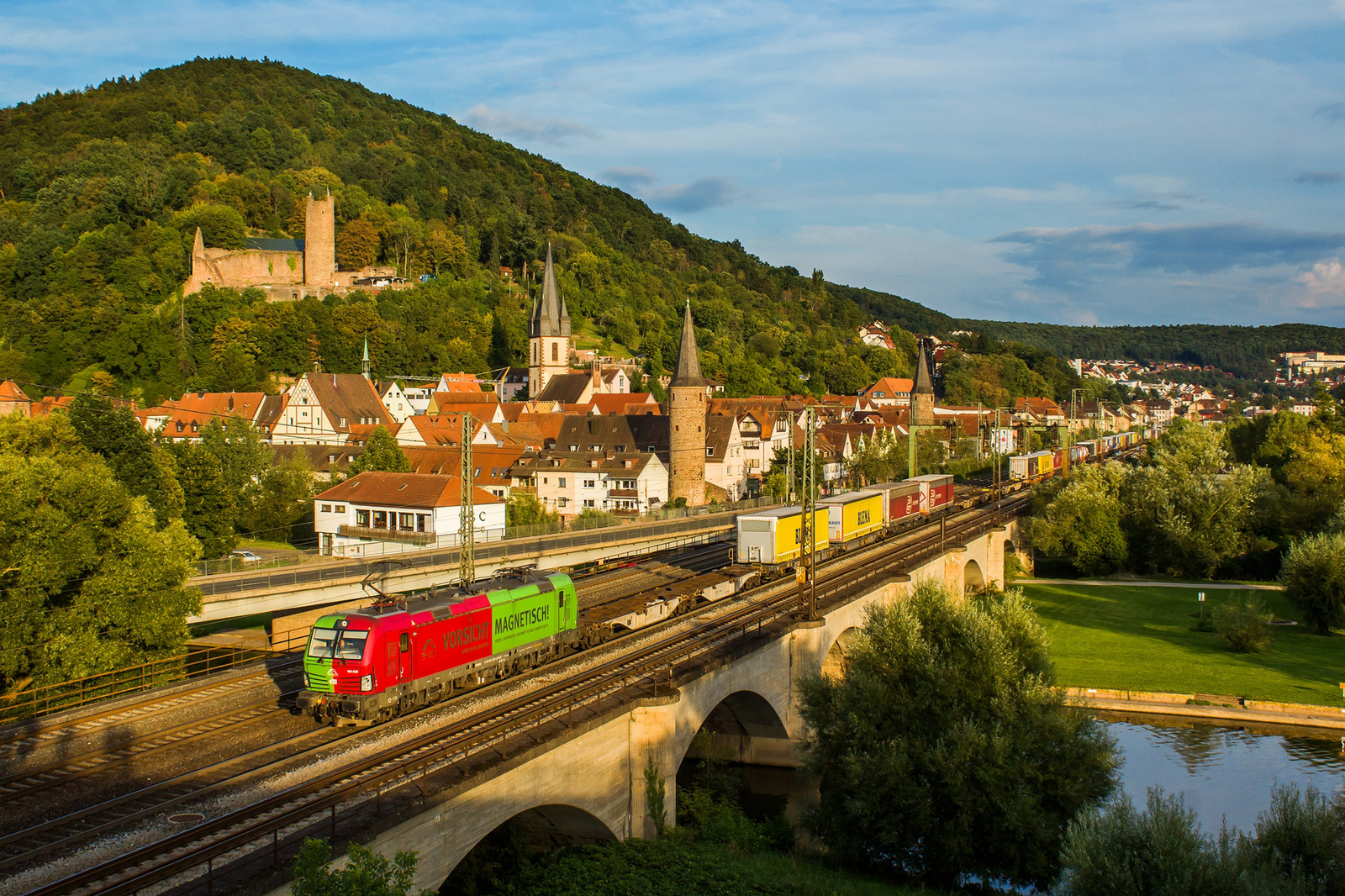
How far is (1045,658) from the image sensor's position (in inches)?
1104

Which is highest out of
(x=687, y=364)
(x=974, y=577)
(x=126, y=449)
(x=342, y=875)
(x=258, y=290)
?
(x=258, y=290)

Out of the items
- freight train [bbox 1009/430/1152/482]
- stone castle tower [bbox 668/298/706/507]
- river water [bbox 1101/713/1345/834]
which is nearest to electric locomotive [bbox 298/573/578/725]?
river water [bbox 1101/713/1345/834]

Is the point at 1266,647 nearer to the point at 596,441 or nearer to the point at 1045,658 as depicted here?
the point at 1045,658

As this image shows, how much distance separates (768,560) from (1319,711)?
21470 mm

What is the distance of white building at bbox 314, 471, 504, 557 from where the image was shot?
5656 centimetres

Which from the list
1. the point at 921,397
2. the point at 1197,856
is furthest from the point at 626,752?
the point at 921,397

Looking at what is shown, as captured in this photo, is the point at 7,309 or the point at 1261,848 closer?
the point at 1261,848

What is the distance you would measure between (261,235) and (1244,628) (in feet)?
459

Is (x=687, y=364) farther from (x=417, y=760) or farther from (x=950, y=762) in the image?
(x=417, y=760)

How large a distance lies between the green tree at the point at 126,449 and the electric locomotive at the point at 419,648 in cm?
2890

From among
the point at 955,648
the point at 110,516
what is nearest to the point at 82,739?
the point at 110,516

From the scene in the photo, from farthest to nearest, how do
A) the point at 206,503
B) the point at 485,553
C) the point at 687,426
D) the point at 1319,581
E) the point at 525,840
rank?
the point at 687,426 < the point at 206,503 < the point at 485,553 < the point at 1319,581 < the point at 525,840

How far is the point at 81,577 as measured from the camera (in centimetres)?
2884

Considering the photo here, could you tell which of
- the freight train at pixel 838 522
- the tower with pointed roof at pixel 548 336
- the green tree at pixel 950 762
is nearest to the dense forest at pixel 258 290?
the tower with pointed roof at pixel 548 336
